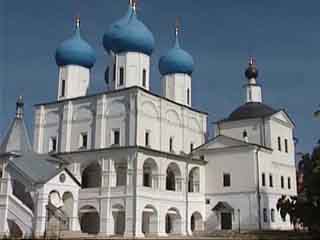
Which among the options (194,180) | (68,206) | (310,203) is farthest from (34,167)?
(310,203)

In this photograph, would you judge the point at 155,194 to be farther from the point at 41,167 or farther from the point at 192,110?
the point at 192,110

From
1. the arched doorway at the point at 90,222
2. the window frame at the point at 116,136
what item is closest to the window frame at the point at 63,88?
the window frame at the point at 116,136

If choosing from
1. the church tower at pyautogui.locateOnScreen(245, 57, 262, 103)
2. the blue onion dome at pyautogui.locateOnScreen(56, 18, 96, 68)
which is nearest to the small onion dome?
the church tower at pyautogui.locateOnScreen(245, 57, 262, 103)

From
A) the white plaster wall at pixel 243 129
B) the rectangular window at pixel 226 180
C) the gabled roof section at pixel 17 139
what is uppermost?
the white plaster wall at pixel 243 129

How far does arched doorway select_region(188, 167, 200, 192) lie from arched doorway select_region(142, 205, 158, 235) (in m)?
5.57

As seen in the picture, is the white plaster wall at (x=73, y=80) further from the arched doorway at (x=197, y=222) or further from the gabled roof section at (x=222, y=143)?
the arched doorway at (x=197, y=222)

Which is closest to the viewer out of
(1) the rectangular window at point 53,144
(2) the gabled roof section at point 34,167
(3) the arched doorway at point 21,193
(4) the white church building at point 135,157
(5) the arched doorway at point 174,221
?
(2) the gabled roof section at point 34,167

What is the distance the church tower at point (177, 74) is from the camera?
40.7 m

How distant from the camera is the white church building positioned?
3050cm

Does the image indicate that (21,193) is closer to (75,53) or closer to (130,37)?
(75,53)

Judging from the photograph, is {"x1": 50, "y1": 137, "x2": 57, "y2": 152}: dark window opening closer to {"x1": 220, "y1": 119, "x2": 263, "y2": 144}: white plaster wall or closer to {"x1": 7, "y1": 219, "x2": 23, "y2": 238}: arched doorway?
{"x1": 7, "y1": 219, "x2": 23, "y2": 238}: arched doorway

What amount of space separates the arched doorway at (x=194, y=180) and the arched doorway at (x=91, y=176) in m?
7.22

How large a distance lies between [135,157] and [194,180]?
7741 mm

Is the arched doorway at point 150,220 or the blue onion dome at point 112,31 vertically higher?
the blue onion dome at point 112,31
